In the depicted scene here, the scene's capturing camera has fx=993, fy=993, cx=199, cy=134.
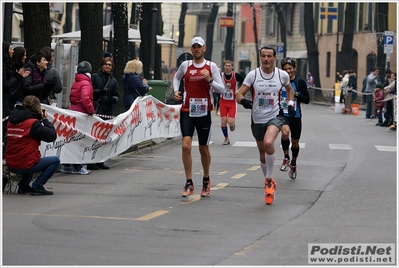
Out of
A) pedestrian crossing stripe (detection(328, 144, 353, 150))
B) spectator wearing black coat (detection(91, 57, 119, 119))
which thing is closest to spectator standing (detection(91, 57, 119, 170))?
spectator wearing black coat (detection(91, 57, 119, 119))

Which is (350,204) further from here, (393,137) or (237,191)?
(393,137)

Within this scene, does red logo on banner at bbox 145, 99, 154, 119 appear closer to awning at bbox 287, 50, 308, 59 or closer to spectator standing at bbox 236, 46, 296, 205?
spectator standing at bbox 236, 46, 296, 205

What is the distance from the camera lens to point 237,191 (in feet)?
40.4

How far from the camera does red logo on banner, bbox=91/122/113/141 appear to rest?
15.2m

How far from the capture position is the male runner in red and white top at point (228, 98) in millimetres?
20125

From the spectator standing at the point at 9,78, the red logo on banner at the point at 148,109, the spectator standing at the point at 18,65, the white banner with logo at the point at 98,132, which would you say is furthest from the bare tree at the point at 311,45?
the spectator standing at the point at 9,78

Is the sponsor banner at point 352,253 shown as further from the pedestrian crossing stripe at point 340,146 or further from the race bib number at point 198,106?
the pedestrian crossing stripe at point 340,146

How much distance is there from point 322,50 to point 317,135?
4889 centimetres

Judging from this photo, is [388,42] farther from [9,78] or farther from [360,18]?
[9,78]

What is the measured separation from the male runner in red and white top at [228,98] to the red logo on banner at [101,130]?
15.5ft

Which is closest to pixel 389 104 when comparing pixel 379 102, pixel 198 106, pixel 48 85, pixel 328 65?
pixel 379 102

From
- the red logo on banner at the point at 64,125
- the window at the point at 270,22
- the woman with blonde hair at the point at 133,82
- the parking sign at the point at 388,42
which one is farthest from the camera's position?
the window at the point at 270,22

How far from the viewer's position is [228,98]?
20547 mm

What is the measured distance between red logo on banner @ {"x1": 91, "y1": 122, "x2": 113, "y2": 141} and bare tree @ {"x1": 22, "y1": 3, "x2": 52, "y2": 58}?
6.13ft
